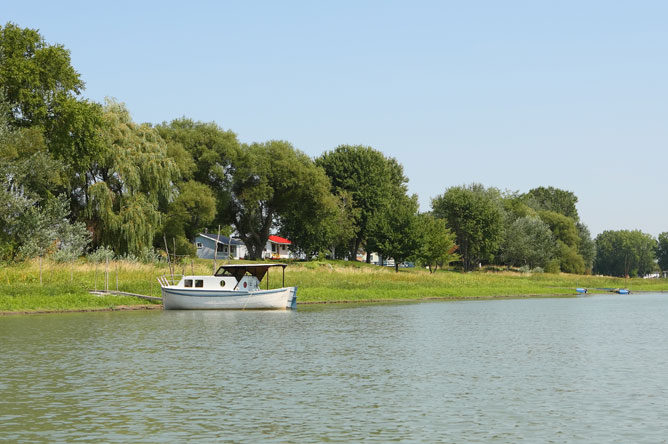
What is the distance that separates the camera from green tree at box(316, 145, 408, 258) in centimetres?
13162

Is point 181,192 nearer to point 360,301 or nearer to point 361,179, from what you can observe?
point 360,301

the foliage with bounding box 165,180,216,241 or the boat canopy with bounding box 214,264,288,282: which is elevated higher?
the foliage with bounding box 165,180,216,241

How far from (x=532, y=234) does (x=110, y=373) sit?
13930 centimetres

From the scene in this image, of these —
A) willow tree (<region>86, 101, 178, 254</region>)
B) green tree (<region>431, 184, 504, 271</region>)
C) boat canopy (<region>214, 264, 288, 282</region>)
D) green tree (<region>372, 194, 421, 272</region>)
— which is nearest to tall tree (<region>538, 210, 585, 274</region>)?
green tree (<region>431, 184, 504, 271</region>)

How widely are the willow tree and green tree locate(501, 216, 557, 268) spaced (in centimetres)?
9048

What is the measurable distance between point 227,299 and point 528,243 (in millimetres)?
106630

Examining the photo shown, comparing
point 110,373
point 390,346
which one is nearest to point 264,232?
point 390,346

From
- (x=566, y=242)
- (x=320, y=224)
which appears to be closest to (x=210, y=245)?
(x=320, y=224)

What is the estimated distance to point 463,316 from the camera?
56156 millimetres

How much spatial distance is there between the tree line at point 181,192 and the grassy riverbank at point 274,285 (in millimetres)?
6612

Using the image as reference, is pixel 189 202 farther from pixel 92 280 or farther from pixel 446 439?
pixel 446 439

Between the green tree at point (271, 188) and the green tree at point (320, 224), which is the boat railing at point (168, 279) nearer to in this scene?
the green tree at point (271, 188)

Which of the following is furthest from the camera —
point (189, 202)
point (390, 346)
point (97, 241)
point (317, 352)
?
point (189, 202)

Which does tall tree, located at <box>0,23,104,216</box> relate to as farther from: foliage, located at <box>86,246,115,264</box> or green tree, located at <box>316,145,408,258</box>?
green tree, located at <box>316,145,408,258</box>
